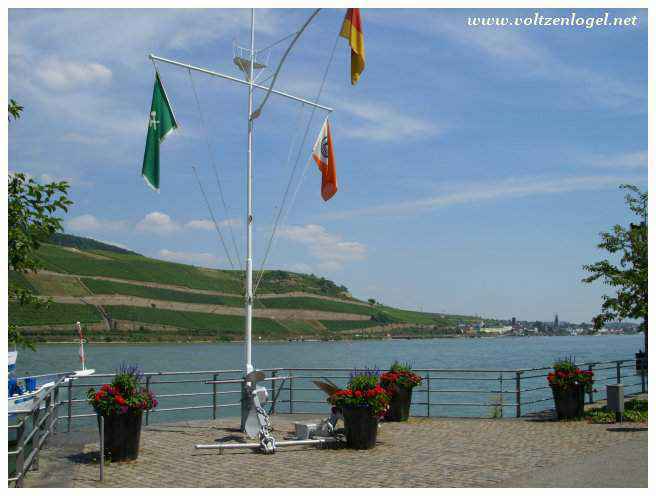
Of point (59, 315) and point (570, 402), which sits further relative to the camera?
point (59, 315)

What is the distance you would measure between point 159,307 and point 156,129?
144 m

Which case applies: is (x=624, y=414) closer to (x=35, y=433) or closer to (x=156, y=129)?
(x=156, y=129)

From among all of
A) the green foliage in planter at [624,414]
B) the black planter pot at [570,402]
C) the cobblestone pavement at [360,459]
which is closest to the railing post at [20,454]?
the cobblestone pavement at [360,459]

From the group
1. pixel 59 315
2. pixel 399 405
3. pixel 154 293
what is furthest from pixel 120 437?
pixel 154 293

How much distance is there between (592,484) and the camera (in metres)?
9.21

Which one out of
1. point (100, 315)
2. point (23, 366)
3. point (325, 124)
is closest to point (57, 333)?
point (100, 315)

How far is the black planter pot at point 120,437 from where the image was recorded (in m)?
11.5

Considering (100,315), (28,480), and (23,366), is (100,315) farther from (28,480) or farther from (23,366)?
(28,480)

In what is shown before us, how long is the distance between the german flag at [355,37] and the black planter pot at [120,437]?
685 centimetres

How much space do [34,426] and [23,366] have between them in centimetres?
6352

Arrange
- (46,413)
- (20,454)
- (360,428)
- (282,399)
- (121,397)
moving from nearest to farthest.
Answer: (20,454), (46,413), (121,397), (360,428), (282,399)

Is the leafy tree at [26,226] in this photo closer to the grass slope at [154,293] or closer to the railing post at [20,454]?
the railing post at [20,454]

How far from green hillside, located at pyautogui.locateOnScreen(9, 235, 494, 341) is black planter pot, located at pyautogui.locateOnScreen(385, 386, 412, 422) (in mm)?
107935

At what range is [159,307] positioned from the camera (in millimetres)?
154375
